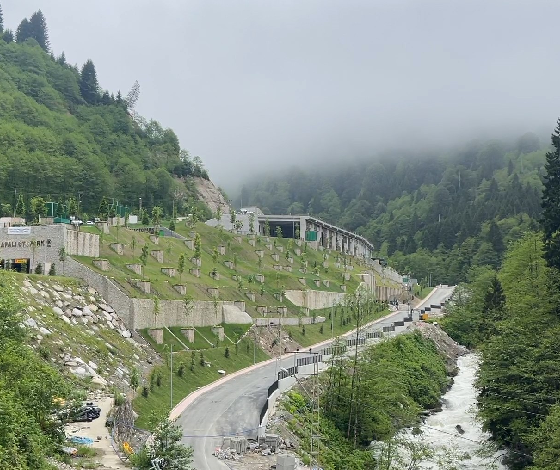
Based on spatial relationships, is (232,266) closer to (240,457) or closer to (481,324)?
(481,324)

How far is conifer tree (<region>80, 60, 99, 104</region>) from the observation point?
170 m

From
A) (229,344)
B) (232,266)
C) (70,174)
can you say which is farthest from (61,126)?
(229,344)

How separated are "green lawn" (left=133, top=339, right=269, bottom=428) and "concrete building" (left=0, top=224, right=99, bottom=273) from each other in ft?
Answer: 39.5

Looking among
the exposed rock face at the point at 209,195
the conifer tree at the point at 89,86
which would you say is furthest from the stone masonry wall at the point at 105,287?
the conifer tree at the point at 89,86

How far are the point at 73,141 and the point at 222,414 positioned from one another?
97.1m

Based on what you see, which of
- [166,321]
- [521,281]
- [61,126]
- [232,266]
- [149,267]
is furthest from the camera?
[61,126]

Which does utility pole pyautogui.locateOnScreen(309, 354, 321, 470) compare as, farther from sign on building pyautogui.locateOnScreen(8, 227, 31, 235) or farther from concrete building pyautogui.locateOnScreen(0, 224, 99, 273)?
sign on building pyautogui.locateOnScreen(8, 227, 31, 235)

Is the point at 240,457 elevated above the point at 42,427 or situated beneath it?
situated beneath

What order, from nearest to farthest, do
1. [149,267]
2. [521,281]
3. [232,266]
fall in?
[149,267] → [521,281] → [232,266]

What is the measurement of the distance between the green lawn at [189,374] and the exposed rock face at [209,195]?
268ft

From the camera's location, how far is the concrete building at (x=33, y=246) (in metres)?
56.2

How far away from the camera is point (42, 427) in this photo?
30156 mm

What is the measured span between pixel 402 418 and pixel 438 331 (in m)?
37.9

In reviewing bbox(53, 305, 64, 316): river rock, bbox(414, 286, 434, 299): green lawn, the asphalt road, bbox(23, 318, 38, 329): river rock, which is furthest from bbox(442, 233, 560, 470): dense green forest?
bbox(414, 286, 434, 299): green lawn
